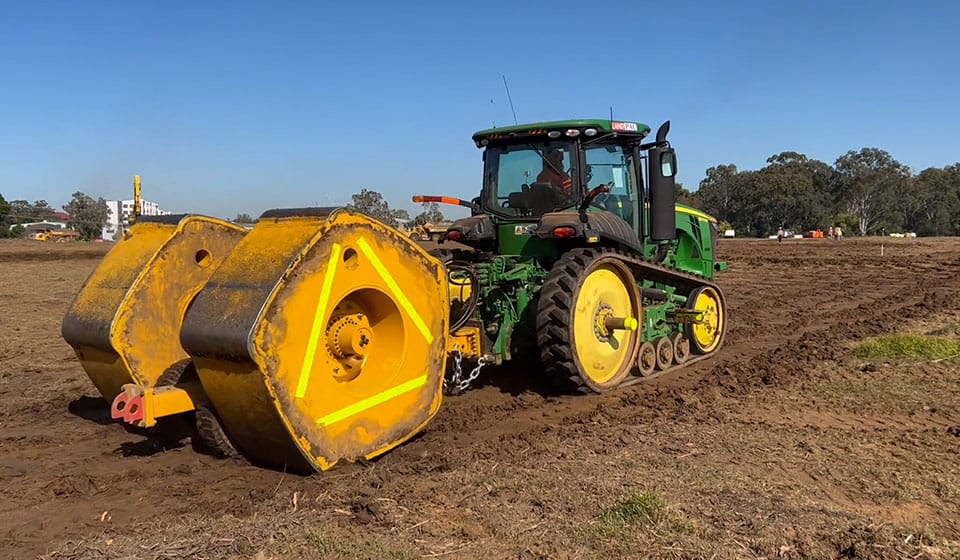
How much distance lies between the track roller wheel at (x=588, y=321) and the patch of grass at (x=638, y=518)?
2.92 meters

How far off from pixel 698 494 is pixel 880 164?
84991mm

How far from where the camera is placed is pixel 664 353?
29.2 feet

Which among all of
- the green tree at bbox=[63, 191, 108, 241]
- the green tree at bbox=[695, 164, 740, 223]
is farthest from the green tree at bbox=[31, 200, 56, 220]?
the green tree at bbox=[695, 164, 740, 223]

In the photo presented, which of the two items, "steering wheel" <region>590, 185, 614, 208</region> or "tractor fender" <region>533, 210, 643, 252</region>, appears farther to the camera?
"steering wheel" <region>590, 185, 614, 208</region>

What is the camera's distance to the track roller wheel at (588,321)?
7086 mm

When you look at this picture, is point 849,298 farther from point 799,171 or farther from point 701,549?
point 799,171

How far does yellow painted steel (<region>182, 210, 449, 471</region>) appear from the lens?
14.1 feet

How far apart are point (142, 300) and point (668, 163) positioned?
5759 mm

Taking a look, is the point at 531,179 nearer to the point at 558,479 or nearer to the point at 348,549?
the point at 558,479

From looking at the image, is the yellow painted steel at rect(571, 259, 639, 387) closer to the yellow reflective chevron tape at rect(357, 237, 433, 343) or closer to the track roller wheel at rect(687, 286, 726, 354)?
the track roller wheel at rect(687, 286, 726, 354)

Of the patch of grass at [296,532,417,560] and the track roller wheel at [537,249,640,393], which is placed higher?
the track roller wheel at [537,249,640,393]

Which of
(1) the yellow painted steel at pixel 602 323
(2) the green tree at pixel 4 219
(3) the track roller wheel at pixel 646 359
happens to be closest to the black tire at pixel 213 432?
(1) the yellow painted steel at pixel 602 323

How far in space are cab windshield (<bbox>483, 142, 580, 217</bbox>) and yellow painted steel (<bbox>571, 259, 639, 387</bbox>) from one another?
91 cm

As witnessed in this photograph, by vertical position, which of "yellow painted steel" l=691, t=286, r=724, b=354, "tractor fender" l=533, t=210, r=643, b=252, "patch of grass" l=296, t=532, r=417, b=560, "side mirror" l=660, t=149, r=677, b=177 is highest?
"side mirror" l=660, t=149, r=677, b=177
